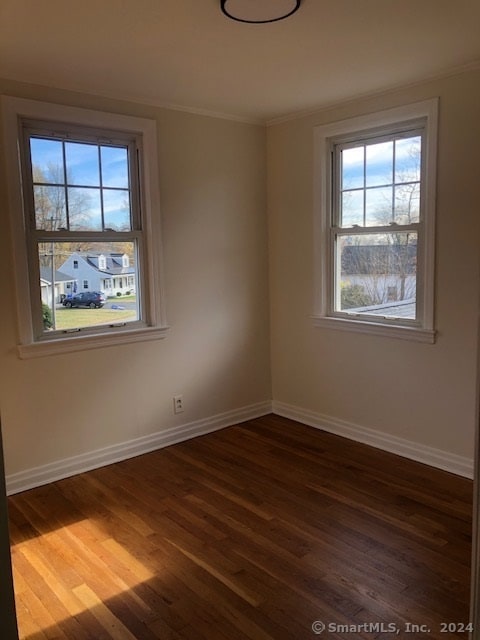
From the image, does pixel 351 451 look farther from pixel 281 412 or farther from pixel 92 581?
pixel 92 581

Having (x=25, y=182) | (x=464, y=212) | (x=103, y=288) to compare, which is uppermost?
(x=25, y=182)

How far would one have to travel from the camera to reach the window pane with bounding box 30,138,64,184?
126 inches

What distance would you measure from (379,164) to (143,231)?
67.3 inches

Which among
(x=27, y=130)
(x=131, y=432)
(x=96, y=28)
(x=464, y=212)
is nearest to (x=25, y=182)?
(x=27, y=130)

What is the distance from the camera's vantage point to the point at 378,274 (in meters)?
3.72

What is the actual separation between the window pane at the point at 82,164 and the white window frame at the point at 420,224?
1.62 m

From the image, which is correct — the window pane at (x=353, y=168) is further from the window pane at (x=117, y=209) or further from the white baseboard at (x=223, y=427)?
the white baseboard at (x=223, y=427)

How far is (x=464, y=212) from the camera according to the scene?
3.15m

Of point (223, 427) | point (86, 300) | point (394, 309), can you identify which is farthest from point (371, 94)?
point (223, 427)

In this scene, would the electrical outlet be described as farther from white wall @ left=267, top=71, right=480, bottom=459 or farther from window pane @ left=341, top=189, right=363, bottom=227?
window pane @ left=341, top=189, right=363, bottom=227

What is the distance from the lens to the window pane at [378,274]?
3.54 metres

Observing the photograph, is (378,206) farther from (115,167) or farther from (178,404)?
(178,404)

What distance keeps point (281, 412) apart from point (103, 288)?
1916 mm

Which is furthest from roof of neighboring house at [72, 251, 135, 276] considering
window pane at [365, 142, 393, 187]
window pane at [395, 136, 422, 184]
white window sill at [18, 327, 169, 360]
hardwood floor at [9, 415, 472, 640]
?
window pane at [395, 136, 422, 184]
